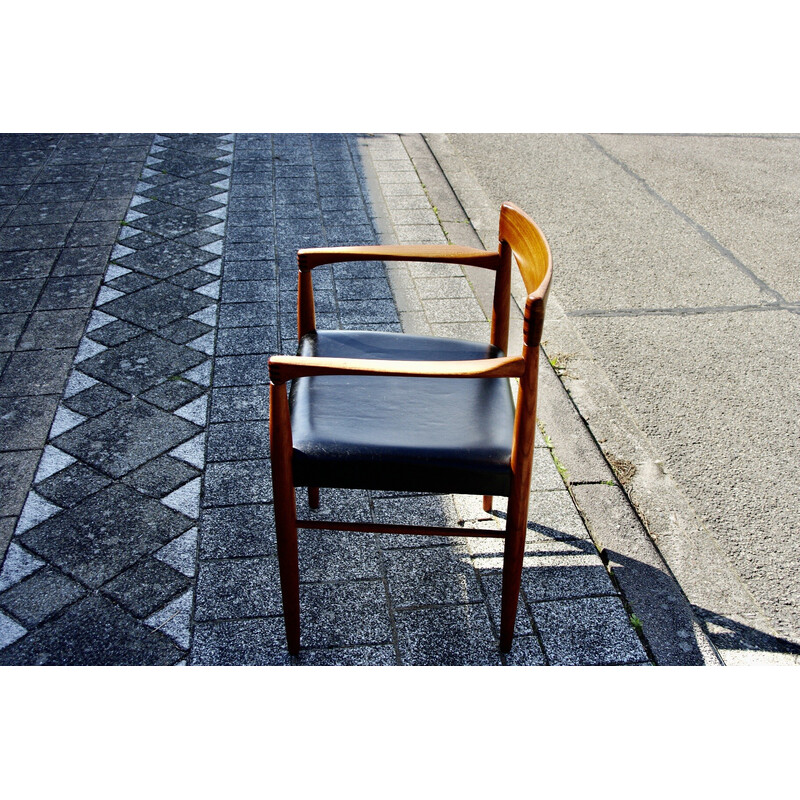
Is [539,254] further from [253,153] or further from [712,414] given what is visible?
[253,153]

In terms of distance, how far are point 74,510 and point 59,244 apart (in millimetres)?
2422

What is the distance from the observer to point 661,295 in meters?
4.15

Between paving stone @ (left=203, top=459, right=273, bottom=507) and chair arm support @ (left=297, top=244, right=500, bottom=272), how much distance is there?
0.84 metres

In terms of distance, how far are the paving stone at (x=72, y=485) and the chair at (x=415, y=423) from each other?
0.99 metres

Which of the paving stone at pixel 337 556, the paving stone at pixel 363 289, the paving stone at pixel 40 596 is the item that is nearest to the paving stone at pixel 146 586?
the paving stone at pixel 40 596

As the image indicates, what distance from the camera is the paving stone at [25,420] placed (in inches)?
112

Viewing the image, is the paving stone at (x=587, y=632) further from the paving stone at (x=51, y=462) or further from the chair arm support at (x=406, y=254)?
the paving stone at (x=51, y=462)

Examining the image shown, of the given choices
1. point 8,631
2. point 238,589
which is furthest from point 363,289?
point 8,631

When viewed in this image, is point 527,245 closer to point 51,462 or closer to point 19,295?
point 51,462

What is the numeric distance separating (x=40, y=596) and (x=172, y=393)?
43.7 inches

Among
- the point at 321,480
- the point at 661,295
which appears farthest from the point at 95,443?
the point at 661,295

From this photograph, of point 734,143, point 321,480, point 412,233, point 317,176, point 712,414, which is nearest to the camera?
point 321,480

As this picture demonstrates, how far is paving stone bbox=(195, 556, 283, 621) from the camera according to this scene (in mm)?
2225

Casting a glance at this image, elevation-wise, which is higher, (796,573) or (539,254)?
(539,254)
